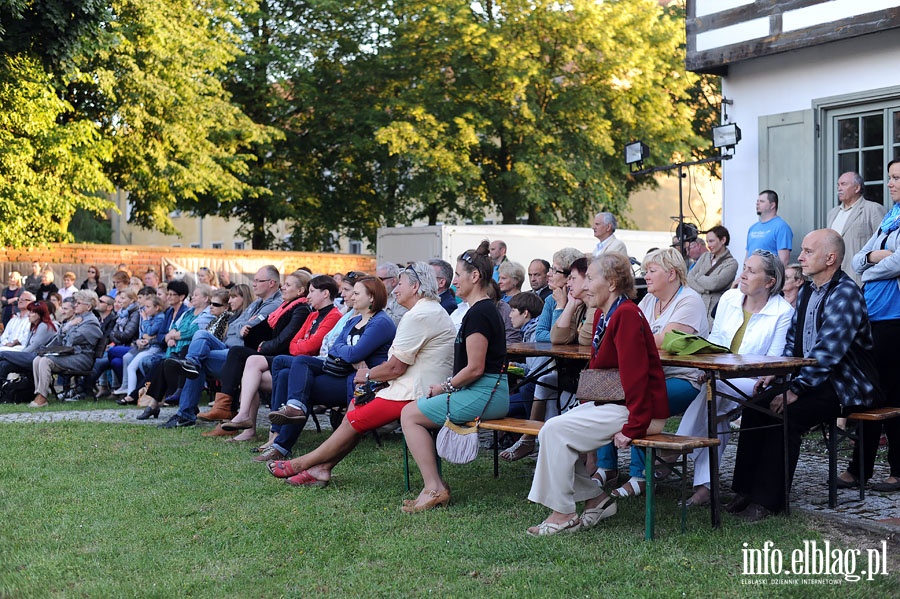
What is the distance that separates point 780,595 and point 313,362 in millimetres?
4797

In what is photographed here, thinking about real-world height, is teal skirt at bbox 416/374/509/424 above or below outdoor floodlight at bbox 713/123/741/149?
below

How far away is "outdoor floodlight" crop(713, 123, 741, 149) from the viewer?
12.6 metres

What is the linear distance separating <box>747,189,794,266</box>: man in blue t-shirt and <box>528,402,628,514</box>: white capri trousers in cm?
597

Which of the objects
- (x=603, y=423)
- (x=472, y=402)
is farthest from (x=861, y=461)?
(x=472, y=402)

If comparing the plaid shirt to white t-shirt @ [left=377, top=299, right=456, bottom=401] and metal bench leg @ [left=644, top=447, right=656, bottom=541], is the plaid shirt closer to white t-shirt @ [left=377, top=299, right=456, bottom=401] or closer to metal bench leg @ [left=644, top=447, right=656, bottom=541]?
metal bench leg @ [left=644, top=447, right=656, bottom=541]

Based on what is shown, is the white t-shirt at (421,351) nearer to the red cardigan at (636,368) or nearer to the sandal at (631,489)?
the sandal at (631,489)

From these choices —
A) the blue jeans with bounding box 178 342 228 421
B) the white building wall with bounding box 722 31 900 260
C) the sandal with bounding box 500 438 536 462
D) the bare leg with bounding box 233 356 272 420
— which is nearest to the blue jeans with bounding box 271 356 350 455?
the bare leg with bounding box 233 356 272 420

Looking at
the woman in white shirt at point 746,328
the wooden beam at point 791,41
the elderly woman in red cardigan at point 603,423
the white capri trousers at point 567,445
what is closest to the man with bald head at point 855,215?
the wooden beam at point 791,41

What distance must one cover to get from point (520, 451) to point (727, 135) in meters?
6.09

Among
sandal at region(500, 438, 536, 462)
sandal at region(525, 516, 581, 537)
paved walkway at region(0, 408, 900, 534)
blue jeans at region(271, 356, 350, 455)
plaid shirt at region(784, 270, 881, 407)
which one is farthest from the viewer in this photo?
blue jeans at region(271, 356, 350, 455)

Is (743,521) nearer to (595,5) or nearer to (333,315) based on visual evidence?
(333,315)

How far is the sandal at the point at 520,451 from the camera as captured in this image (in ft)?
27.3

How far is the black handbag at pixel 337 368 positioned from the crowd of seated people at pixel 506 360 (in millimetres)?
12

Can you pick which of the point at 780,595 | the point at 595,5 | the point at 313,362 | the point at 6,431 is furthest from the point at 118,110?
the point at 780,595
